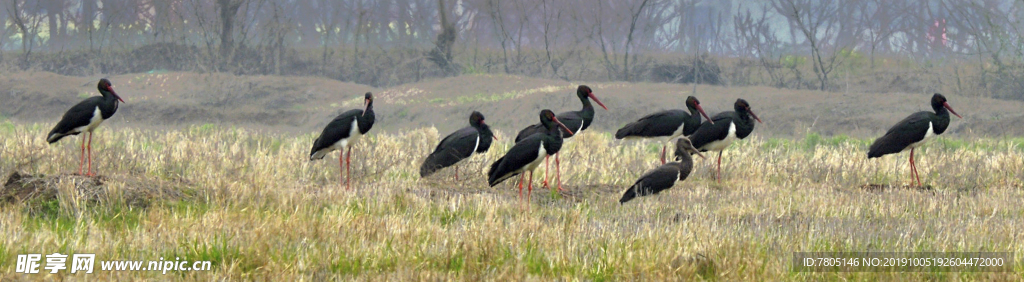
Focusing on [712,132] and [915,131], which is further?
[712,132]

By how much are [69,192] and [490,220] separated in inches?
125

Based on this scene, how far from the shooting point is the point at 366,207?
26.1ft

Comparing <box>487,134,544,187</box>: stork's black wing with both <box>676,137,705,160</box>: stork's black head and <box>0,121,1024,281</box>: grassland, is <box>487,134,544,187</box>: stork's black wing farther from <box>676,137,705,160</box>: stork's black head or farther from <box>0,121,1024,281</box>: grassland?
<box>676,137,705,160</box>: stork's black head

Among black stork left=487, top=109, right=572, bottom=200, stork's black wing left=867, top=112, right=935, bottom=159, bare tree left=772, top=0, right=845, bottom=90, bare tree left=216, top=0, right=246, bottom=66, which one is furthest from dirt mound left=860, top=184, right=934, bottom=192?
bare tree left=216, top=0, right=246, bottom=66

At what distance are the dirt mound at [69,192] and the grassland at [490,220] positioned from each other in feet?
0.08

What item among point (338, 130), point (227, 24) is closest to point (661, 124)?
point (338, 130)

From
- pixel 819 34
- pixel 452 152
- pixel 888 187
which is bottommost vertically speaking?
pixel 888 187

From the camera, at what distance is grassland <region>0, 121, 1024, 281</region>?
211 inches

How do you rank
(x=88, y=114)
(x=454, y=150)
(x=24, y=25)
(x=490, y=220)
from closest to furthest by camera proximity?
1. (x=490, y=220)
2. (x=88, y=114)
3. (x=454, y=150)
4. (x=24, y=25)

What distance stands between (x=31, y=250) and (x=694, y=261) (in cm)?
360

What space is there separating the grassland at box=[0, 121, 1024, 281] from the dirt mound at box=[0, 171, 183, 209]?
2cm

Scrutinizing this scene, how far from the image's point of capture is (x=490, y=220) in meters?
6.70

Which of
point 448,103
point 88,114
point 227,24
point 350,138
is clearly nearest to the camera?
point 88,114

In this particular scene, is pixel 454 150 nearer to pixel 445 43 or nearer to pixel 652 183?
pixel 652 183
